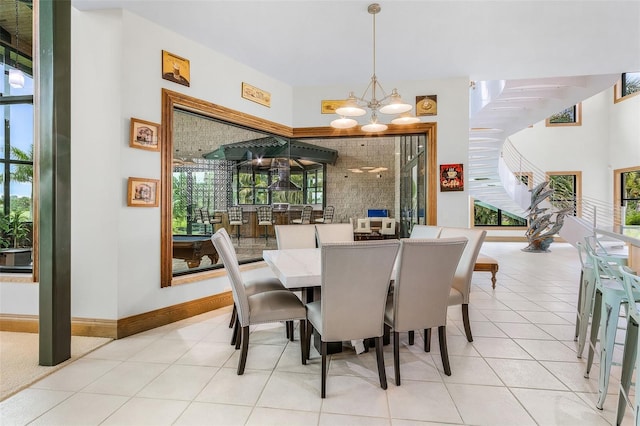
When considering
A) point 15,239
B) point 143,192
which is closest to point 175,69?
point 143,192

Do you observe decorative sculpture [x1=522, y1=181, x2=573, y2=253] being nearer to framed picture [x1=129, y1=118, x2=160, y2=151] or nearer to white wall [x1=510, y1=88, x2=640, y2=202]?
white wall [x1=510, y1=88, x2=640, y2=202]

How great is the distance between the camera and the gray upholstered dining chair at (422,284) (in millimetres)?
2027

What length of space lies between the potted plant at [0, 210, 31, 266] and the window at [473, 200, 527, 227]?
39.2 ft

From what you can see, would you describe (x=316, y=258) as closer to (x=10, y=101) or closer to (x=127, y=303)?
(x=127, y=303)

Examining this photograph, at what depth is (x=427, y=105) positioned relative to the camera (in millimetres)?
4371

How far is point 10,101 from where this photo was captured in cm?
312

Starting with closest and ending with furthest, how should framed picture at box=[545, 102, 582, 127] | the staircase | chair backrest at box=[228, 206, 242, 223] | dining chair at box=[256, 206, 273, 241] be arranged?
the staircase → chair backrest at box=[228, 206, 242, 223] → dining chair at box=[256, 206, 273, 241] → framed picture at box=[545, 102, 582, 127]

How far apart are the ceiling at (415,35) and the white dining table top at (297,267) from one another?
2250 millimetres

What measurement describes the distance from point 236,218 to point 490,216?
949 centimetres

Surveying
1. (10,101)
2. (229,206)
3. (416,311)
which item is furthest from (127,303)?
(229,206)

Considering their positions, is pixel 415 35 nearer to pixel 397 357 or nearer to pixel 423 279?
pixel 423 279

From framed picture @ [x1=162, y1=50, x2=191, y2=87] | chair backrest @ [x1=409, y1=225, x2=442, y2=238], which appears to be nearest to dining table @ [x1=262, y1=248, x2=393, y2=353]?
chair backrest @ [x1=409, y1=225, x2=442, y2=238]

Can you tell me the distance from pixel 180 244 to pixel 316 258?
1800 mm

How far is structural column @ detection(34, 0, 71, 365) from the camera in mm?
2357
